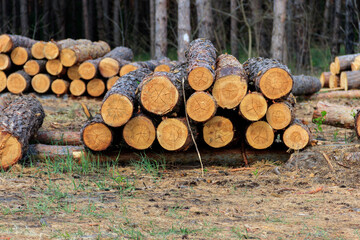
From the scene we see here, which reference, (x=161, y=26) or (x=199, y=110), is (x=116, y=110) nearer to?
(x=199, y=110)

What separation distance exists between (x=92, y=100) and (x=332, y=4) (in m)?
15.8

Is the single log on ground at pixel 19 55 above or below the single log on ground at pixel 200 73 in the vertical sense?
above

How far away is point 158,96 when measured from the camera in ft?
16.2

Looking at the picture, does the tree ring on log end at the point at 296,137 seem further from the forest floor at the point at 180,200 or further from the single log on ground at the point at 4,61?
the single log on ground at the point at 4,61

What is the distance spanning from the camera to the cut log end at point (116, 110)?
4969 mm

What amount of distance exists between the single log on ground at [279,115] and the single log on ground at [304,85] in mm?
5148

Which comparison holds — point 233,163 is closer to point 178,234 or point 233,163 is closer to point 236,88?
point 236,88

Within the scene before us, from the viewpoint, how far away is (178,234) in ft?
10.4

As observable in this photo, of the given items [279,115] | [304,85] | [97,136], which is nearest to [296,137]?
[279,115]

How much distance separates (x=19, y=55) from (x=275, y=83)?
22.8 ft

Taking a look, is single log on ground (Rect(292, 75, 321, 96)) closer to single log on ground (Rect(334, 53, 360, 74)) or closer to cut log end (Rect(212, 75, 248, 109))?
single log on ground (Rect(334, 53, 360, 74))

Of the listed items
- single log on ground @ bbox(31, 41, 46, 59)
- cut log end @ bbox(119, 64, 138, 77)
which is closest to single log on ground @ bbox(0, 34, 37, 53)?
single log on ground @ bbox(31, 41, 46, 59)

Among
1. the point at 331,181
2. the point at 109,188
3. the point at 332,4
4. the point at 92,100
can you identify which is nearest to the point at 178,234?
the point at 109,188

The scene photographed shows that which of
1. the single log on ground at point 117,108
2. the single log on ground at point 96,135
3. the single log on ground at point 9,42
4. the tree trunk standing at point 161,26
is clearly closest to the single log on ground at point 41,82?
the single log on ground at point 9,42
